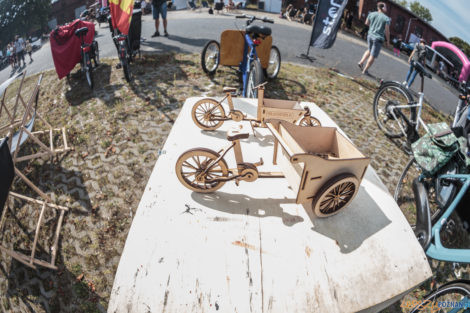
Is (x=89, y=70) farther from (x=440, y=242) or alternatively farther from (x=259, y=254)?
(x=440, y=242)

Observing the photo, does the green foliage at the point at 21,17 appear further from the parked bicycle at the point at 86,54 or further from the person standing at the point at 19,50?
the parked bicycle at the point at 86,54

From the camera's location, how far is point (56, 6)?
39156 millimetres

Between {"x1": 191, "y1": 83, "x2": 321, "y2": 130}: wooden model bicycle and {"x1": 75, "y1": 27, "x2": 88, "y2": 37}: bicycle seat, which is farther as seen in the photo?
{"x1": 75, "y1": 27, "x2": 88, "y2": 37}: bicycle seat

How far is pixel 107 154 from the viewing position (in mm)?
4004

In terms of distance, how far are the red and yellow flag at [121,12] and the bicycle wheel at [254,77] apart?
299 centimetres

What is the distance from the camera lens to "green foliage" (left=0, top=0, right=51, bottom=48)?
29.3m

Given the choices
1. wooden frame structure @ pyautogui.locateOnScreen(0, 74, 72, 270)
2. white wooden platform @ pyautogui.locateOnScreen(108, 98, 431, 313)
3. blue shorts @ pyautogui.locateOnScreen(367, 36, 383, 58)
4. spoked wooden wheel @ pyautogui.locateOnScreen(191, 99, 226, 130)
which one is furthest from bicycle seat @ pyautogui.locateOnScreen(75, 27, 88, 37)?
blue shorts @ pyautogui.locateOnScreen(367, 36, 383, 58)

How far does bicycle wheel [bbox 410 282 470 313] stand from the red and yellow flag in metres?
6.44

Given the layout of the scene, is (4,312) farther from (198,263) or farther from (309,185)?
(309,185)

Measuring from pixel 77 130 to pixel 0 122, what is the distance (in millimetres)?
3753

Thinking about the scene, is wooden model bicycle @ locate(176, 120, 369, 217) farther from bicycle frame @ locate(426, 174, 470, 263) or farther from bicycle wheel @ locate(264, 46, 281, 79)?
bicycle wheel @ locate(264, 46, 281, 79)

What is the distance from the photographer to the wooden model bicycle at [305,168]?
6.00 ft

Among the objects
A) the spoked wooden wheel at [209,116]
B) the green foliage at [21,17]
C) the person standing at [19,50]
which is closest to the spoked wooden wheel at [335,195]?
the spoked wooden wheel at [209,116]

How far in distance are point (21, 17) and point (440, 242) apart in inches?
1813
